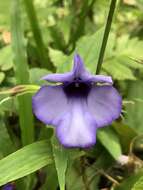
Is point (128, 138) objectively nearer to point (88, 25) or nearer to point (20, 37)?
point (20, 37)

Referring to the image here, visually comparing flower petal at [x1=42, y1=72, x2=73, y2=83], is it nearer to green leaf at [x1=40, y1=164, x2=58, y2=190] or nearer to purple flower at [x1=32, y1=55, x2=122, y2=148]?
purple flower at [x1=32, y1=55, x2=122, y2=148]

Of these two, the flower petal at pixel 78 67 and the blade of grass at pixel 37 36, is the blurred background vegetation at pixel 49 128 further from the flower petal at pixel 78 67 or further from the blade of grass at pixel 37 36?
the flower petal at pixel 78 67

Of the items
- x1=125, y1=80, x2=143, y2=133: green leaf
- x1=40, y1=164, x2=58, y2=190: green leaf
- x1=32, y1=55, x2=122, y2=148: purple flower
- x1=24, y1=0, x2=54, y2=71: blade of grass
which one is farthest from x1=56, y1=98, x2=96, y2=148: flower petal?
x1=24, y1=0, x2=54, y2=71: blade of grass

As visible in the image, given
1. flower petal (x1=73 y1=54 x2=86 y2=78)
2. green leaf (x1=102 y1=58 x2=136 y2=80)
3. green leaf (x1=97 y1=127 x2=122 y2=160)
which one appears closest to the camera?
flower petal (x1=73 y1=54 x2=86 y2=78)

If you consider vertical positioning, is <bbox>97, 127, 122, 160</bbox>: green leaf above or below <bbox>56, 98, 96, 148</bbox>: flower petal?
below

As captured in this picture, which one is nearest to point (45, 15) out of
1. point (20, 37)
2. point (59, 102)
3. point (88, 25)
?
point (88, 25)

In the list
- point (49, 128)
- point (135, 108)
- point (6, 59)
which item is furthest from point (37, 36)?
point (49, 128)
